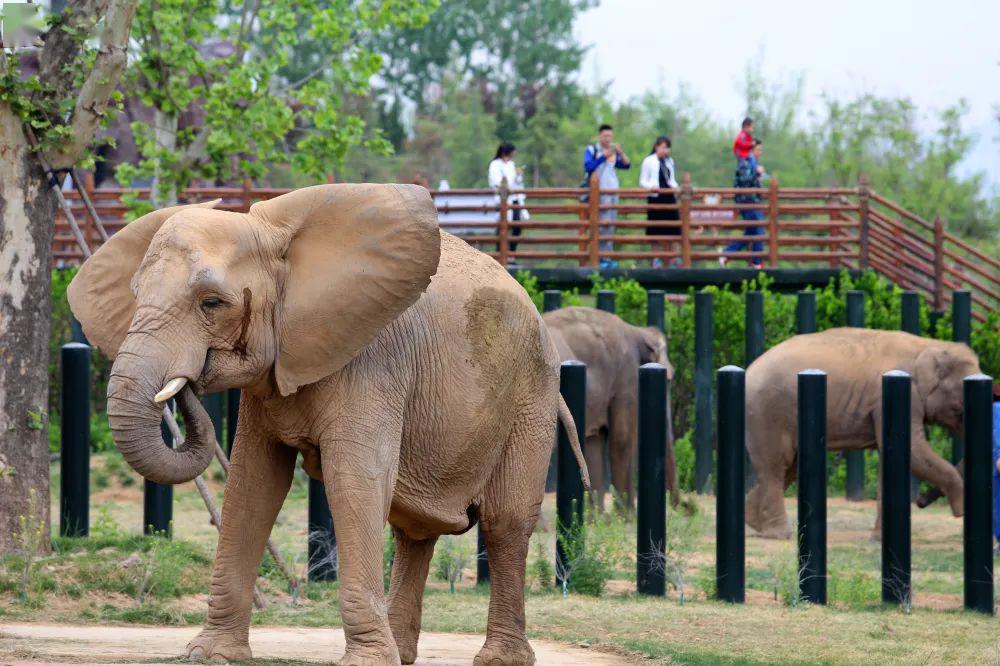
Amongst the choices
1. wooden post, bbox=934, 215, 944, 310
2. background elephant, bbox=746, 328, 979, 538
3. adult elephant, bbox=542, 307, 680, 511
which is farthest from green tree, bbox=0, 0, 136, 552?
wooden post, bbox=934, 215, 944, 310

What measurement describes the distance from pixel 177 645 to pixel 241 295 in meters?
2.01

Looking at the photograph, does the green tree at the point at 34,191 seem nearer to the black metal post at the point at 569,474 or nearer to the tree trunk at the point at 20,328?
the tree trunk at the point at 20,328

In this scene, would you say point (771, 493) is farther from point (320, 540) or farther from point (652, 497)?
point (320, 540)

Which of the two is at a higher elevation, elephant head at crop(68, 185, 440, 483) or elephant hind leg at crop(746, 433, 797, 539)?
elephant head at crop(68, 185, 440, 483)

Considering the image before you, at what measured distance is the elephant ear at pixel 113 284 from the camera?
689cm

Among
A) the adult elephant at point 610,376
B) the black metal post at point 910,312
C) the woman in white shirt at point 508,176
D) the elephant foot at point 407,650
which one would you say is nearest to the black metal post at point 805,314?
the black metal post at point 910,312

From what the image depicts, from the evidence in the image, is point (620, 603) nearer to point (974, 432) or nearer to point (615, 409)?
point (974, 432)

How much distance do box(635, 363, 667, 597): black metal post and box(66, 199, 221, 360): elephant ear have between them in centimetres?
396

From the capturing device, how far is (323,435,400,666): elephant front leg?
6.45 metres

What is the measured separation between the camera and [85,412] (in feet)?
32.6

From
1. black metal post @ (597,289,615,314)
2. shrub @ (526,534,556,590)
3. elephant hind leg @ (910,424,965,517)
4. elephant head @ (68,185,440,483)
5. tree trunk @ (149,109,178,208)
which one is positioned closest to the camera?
elephant head @ (68,185,440,483)

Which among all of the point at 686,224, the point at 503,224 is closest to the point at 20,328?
the point at 503,224

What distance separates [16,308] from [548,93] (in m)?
41.0

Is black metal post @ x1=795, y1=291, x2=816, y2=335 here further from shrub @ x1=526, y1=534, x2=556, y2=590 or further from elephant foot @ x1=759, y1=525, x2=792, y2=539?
shrub @ x1=526, y1=534, x2=556, y2=590
